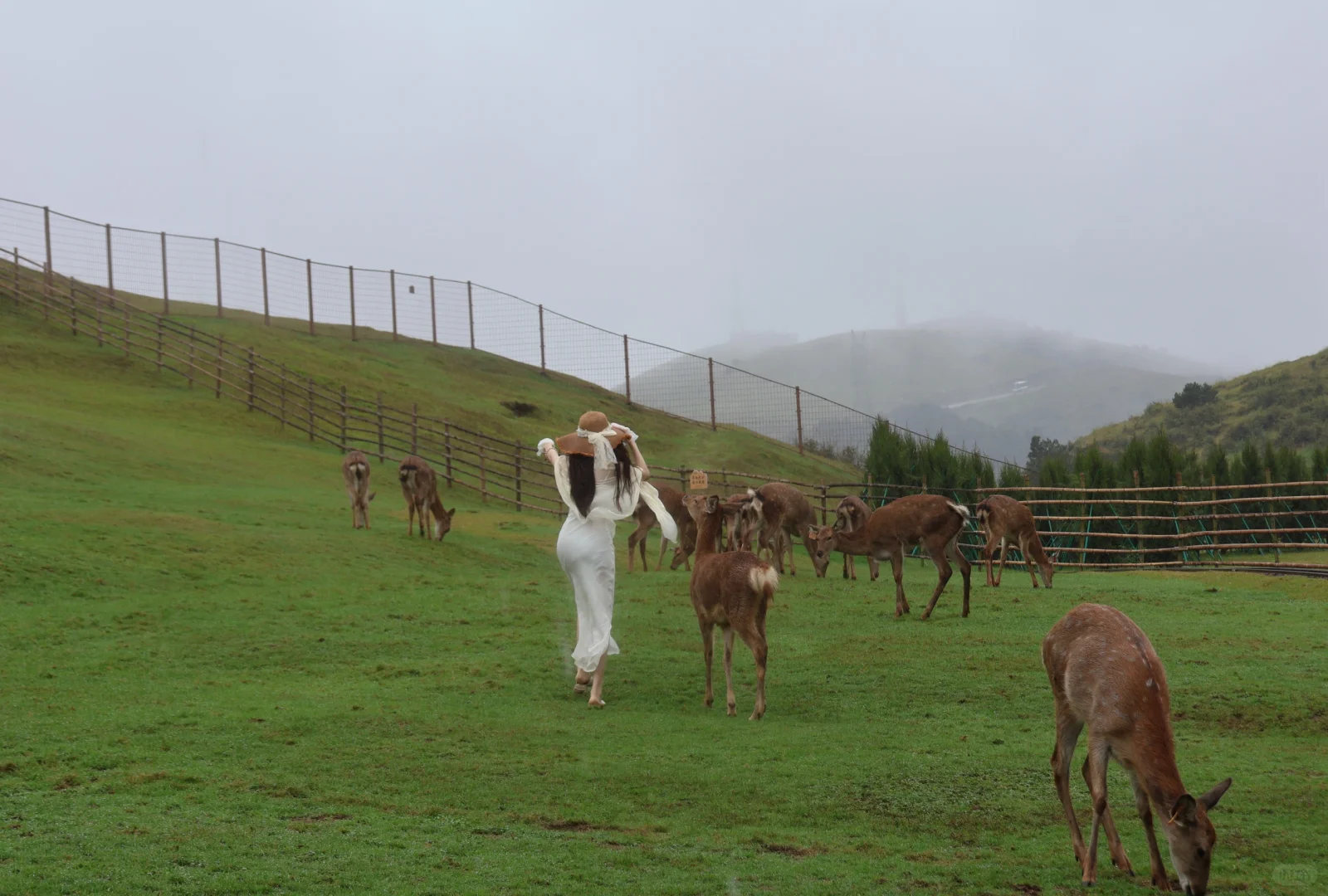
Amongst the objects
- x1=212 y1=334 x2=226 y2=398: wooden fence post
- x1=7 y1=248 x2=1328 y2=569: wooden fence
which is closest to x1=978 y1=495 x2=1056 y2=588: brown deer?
x1=7 y1=248 x2=1328 y2=569: wooden fence

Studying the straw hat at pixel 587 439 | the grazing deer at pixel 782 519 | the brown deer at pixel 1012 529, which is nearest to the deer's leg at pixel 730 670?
the straw hat at pixel 587 439

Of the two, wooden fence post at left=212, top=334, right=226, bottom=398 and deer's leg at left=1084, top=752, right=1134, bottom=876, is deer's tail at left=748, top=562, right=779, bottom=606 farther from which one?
wooden fence post at left=212, top=334, right=226, bottom=398

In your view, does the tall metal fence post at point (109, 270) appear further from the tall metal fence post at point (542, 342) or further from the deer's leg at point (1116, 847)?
the deer's leg at point (1116, 847)

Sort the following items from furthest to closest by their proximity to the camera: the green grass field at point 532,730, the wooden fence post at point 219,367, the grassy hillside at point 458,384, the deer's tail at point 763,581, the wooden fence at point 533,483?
1. the grassy hillside at point 458,384
2. the wooden fence post at point 219,367
3. the wooden fence at point 533,483
4. the deer's tail at point 763,581
5. the green grass field at point 532,730

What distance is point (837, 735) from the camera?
859cm

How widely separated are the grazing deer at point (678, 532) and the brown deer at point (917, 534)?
11.3 feet

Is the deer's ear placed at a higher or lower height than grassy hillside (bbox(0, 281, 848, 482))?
lower

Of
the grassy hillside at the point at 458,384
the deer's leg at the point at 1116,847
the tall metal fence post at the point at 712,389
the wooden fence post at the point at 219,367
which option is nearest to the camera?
the deer's leg at the point at 1116,847

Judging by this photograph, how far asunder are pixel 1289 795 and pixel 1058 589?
36.5ft

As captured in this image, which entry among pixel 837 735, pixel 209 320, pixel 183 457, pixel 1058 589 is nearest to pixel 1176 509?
pixel 1058 589

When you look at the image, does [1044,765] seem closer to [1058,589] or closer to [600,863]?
[600,863]

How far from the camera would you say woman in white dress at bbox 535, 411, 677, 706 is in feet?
31.6

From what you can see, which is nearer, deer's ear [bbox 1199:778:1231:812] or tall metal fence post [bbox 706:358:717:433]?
deer's ear [bbox 1199:778:1231:812]

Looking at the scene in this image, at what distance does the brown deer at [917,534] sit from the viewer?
14680mm
